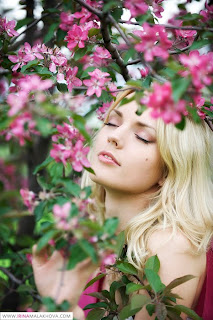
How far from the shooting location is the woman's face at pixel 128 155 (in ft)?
5.81

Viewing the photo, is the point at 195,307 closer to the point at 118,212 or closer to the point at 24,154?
the point at 118,212

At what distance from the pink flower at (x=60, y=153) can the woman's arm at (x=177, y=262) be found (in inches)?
25.3

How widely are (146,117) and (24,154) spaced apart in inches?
52.7

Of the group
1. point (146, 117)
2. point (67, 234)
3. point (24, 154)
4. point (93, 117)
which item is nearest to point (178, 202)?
point (146, 117)

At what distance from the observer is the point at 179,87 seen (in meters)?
0.99

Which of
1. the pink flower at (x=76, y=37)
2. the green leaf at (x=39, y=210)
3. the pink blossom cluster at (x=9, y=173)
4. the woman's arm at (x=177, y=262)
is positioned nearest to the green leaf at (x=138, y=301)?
the woman's arm at (x=177, y=262)

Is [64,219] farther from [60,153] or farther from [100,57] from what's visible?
[100,57]

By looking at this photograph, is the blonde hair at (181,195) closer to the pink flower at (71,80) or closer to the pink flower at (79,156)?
the pink flower at (71,80)

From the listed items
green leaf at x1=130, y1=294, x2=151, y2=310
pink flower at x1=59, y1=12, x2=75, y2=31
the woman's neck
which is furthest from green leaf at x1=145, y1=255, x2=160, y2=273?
pink flower at x1=59, y1=12, x2=75, y2=31

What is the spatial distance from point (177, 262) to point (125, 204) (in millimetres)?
369

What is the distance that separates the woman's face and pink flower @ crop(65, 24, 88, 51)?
0.32 meters

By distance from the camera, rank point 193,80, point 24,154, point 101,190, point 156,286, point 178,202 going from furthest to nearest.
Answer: point 24,154, point 101,190, point 178,202, point 156,286, point 193,80

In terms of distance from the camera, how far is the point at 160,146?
6.02 feet

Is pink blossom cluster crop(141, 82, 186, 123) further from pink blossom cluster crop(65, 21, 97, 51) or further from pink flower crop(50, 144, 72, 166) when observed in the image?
pink blossom cluster crop(65, 21, 97, 51)
